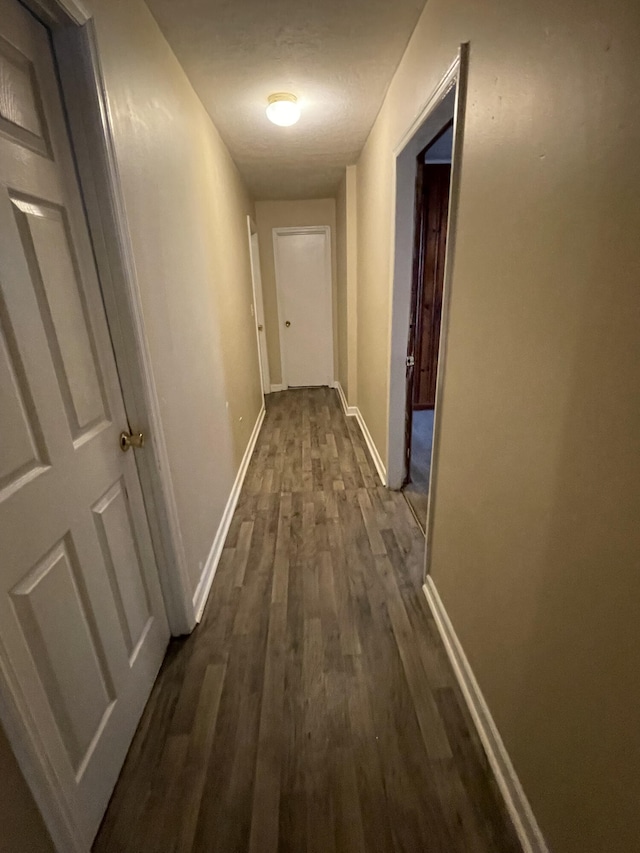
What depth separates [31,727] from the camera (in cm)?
79

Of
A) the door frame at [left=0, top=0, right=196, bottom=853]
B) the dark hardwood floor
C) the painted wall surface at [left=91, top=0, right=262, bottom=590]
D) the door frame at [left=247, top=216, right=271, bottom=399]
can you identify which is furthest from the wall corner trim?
the door frame at [left=0, top=0, right=196, bottom=853]

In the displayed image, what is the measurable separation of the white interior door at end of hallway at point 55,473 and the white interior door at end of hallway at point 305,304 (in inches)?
158

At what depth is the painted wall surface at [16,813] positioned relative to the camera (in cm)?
75

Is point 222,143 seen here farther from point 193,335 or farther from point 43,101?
point 43,101

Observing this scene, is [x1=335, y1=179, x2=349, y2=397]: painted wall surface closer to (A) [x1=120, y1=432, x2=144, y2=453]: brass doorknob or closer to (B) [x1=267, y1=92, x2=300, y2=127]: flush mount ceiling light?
(B) [x1=267, y1=92, x2=300, y2=127]: flush mount ceiling light

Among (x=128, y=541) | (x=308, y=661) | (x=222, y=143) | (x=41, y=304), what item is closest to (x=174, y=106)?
(x=222, y=143)

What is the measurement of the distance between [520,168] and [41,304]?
1178 millimetres

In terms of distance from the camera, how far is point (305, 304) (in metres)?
5.00

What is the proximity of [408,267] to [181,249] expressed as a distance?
1223mm

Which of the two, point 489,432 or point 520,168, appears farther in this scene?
point 489,432

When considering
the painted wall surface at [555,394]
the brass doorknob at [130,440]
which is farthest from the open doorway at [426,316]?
the brass doorknob at [130,440]

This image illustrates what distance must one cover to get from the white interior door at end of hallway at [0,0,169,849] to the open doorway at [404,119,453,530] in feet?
5.58

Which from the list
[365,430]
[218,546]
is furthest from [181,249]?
[365,430]

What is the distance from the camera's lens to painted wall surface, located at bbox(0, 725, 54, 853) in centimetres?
75
